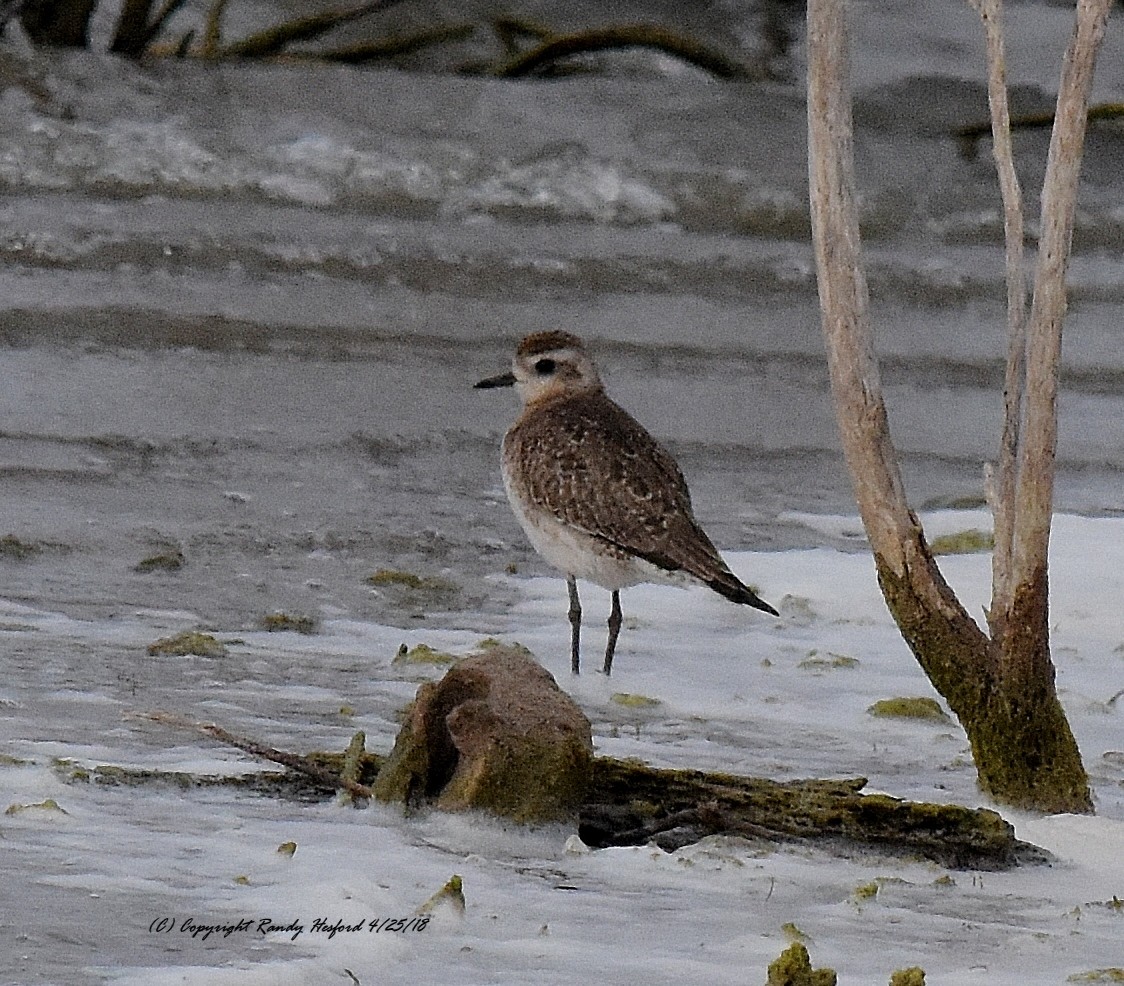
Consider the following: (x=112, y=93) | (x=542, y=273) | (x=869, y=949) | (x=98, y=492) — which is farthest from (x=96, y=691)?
(x=112, y=93)

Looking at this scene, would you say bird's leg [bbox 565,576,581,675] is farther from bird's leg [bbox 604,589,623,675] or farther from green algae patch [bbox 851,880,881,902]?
green algae patch [bbox 851,880,881,902]

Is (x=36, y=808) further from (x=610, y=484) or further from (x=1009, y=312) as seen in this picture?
(x=610, y=484)

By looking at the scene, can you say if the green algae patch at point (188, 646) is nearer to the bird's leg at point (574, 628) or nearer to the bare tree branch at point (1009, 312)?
the bird's leg at point (574, 628)

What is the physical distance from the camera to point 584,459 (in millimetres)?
6691

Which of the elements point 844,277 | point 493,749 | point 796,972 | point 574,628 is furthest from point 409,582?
point 796,972

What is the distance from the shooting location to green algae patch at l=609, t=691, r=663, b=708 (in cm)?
547

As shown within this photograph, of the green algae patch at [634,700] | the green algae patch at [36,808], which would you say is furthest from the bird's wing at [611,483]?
the green algae patch at [36,808]

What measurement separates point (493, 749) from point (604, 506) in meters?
2.56

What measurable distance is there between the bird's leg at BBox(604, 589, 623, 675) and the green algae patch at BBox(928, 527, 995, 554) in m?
1.34

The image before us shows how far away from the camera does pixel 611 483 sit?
→ 6.61 meters

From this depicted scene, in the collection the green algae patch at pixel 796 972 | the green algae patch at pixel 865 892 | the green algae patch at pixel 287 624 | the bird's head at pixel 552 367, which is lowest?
the green algae patch at pixel 287 624

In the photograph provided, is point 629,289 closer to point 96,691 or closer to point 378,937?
point 96,691

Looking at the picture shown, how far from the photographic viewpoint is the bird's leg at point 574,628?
5891mm

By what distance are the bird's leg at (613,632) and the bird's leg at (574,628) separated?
0.24ft
